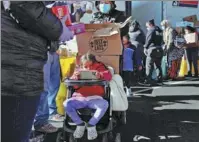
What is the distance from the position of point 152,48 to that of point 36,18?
25.7 ft

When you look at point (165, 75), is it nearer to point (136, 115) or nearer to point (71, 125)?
point (136, 115)

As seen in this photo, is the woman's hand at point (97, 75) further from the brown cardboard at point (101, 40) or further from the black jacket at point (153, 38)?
the black jacket at point (153, 38)

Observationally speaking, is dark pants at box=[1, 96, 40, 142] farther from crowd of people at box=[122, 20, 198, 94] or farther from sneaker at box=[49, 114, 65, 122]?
crowd of people at box=[122, 20, 198, 94]

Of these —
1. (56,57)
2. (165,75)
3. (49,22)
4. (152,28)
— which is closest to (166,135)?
(56,57)

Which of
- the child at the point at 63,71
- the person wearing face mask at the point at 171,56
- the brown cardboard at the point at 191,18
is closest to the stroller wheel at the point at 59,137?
the child at the point at 63,71

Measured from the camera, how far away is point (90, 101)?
4094 millimetres

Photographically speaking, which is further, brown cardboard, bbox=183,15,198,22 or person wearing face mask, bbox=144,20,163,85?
brown cardboard, bbox=183,15,198,22

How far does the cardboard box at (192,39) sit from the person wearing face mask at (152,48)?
6.01 ft

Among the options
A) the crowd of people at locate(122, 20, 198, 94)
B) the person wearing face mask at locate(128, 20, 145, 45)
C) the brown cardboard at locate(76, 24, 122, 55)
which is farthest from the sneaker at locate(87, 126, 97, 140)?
the person wearing face mask at locate(128, 20, 145, 45)

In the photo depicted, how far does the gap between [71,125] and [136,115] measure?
195cm

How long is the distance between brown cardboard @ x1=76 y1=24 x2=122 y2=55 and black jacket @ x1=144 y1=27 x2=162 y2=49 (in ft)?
15.1

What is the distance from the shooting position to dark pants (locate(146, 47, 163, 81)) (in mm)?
9484

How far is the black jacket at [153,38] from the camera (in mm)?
9352

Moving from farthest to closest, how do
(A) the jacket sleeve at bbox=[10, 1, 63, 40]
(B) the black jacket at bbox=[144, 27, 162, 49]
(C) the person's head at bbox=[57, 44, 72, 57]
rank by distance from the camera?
(B) the black jacket at bbox=[144, 27, 162, 49]
(C) the person's head at bbox=[57, 44, 72, 57]
(A) the jacket sleeve at bbox=[10, 1, 63, 40]
